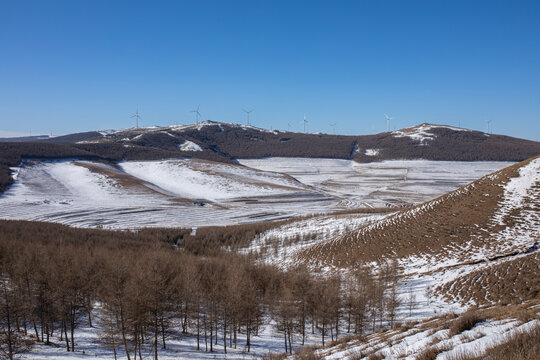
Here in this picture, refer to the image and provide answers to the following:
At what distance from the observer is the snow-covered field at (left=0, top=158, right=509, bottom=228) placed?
86938mm

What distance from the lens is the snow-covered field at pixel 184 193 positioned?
86938 millimetres

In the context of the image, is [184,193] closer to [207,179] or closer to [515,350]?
[207,179]

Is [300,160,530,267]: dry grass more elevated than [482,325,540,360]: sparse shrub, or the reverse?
[482,325,540,360]: sparse shrub

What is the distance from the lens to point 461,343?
33.0 ft

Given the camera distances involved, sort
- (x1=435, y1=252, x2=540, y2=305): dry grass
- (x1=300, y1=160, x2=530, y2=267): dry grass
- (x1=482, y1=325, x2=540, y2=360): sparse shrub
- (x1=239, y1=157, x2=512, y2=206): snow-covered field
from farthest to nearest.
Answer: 1. (x1=239, y1=157, x2=512, y2=206): snow-covered field
2. (x1=300, y1=160, x2=530, y2=267): dry grass
3. (x1=435, y1=252, x2=540, y2=305): dry grass
4. (x1=482, y1=325, x2=540, y2=360): sparse shrub

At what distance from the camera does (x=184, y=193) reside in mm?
123438

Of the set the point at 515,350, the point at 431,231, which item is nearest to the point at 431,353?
the point at 515,350

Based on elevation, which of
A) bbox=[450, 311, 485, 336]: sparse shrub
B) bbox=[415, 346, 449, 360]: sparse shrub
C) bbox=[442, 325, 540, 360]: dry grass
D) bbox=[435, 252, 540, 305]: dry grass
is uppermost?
bbox=[442, 325, 540, 360]: dry grass

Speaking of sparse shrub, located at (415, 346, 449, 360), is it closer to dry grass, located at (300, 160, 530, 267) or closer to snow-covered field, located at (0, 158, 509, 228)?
dry grass, located at (300, 160, 530, 267)

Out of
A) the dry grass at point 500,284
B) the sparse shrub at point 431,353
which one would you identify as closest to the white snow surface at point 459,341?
the sparse shrub at point 431,353

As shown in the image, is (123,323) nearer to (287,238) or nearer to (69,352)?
(69,352)

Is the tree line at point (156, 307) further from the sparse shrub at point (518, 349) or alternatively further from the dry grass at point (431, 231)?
the sparse shrub at point (518, 349)

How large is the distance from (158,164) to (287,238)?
390 feet

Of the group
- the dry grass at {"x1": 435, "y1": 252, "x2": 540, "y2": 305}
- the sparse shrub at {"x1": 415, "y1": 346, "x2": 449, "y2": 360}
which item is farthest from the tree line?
the sparse shrub at {"x1": 415, "y1": 346, "x2": 449, "y2": 360}
